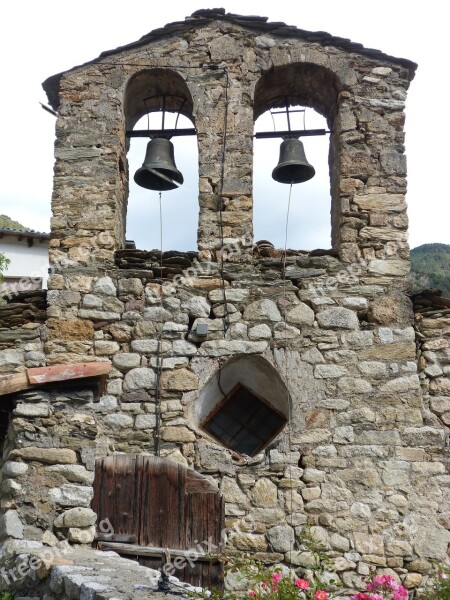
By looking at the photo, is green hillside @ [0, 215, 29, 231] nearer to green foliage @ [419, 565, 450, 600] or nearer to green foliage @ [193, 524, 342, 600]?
green foliage @ [193, 524, 342, 600]

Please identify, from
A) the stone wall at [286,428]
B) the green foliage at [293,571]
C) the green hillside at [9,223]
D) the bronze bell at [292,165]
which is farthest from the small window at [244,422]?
the green hillside at [9,223]

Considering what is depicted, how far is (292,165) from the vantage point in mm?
6164

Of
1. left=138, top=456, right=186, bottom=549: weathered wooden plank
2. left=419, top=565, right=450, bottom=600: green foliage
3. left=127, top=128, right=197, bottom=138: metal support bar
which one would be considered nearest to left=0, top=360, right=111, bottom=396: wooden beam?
left=138, top=456, right=186, bottom=549: weathered wooden plank

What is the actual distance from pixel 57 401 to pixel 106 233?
1522 mm

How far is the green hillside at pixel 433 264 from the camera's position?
66.4 feet

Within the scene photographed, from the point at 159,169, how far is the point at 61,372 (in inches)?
82.5

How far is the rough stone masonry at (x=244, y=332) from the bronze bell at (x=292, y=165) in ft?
0.89

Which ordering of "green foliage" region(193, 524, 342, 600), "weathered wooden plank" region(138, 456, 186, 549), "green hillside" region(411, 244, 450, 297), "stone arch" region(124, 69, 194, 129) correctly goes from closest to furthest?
"green foliage" region(193, 524, 342, 600), "weathered wooden plank" region(138, 456, 186, 549), "stone arch" region(124, 69, 194, 129), "green hillside" region(411, 244, 450, 297)

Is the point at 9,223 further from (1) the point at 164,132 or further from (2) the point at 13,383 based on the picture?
(2) the point at 13,383

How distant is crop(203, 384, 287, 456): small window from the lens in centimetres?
567

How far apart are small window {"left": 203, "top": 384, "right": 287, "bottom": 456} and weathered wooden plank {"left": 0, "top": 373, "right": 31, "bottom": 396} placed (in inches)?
58.5

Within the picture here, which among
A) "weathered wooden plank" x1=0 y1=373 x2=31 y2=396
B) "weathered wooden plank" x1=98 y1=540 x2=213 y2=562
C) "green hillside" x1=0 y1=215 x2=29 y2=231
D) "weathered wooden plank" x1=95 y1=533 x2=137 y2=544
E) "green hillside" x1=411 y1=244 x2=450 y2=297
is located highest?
"green hillside" x1=0 y1=215 x2=29 y2=231

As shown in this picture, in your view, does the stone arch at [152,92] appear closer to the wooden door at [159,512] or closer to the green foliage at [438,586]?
the wooden door at [159,512]

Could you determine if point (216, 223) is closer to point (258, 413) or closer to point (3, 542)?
point (258, 413)
